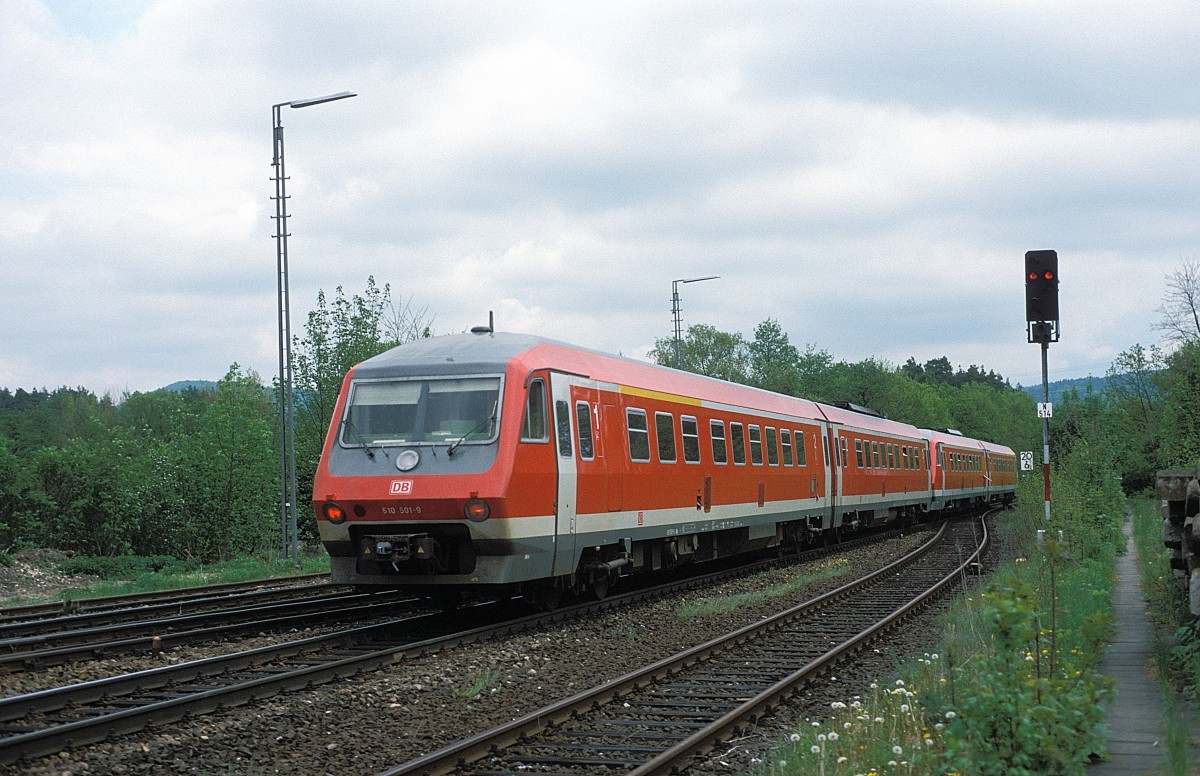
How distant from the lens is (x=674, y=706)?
370 inches

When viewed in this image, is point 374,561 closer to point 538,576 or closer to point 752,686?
point 538,576

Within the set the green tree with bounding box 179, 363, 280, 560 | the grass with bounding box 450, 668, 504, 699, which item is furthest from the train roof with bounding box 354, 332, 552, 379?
the green tree with bounding box 179, 363, 280, 560

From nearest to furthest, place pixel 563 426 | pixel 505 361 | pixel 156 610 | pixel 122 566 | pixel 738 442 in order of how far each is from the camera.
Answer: pixel 505 361 < pixel 563 426 < pixel 156 610 < pixel 738 442 < pixel 122 566

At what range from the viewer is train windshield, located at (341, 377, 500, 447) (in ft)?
42.9

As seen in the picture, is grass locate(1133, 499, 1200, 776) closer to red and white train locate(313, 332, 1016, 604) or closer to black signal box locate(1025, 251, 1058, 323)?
black signal box locate(1025, 251, 1058, 323)

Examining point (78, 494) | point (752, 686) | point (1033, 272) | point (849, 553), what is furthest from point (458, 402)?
point (78, 494)

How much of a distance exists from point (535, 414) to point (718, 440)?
691 centimetres

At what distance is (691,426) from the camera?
18562 mm

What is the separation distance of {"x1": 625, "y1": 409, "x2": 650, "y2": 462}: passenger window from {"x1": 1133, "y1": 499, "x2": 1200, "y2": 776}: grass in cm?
645

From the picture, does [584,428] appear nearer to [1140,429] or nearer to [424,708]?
[424,708]

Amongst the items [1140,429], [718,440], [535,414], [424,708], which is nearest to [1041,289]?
[718,440]

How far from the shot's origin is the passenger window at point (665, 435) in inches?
676

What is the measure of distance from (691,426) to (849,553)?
382 inches

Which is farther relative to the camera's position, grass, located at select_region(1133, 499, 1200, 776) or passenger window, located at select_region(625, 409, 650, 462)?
passenger window, located at select_region(625, 409, 650, 462)
